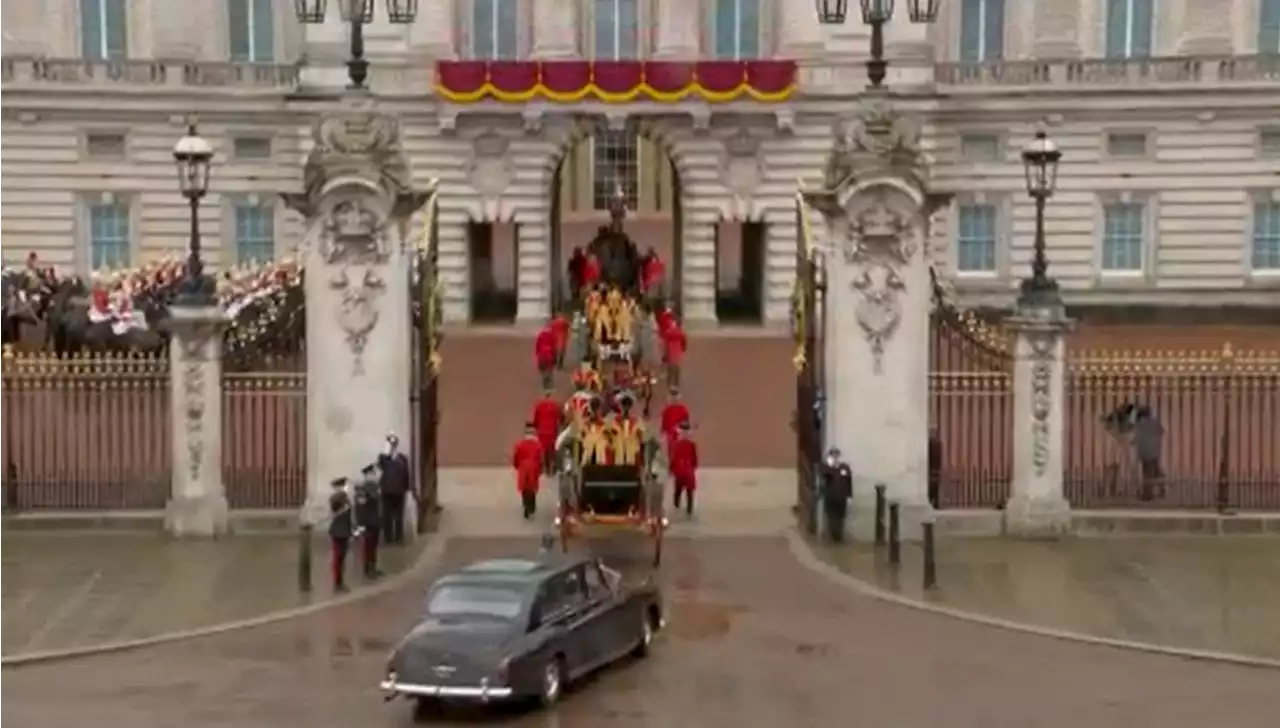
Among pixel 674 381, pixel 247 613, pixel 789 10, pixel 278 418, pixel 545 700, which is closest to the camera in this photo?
pixel 545 700

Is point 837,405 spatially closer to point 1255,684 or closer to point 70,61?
point 1255,684

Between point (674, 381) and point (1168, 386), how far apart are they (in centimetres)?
939

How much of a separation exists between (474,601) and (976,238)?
3646 centimetres

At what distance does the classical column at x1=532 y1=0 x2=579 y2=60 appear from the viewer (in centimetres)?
5325

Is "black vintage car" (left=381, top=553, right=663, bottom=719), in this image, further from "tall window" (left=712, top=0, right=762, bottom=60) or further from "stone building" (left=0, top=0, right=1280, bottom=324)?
"tall window" (left=712, top=0, right=762, bottom=60)

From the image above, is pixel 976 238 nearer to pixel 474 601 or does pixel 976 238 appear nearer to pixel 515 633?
pixel 474 601

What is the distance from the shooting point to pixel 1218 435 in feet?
115

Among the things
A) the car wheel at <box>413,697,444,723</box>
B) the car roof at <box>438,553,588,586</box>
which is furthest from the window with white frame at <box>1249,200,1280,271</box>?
the car wheel at <box>413,697,444,723</box>

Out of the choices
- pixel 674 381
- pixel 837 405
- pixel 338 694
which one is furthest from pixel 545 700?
pixel 674 381

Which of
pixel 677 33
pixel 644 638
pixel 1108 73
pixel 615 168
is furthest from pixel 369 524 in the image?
pixel 615 168

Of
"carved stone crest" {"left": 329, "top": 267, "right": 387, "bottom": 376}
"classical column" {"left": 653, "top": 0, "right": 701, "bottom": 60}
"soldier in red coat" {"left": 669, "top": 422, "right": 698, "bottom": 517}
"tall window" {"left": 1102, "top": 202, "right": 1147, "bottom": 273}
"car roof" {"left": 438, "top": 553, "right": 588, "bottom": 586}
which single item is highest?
"classical column" {"left": 653, "top": 0, "right": 701, "bottom": 60}

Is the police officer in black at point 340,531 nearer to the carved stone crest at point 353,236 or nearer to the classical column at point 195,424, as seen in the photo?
the classical column at point 195,424

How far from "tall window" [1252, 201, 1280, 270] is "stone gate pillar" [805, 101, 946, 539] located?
28408 mm

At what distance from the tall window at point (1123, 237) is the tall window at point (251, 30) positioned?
20.4 m
